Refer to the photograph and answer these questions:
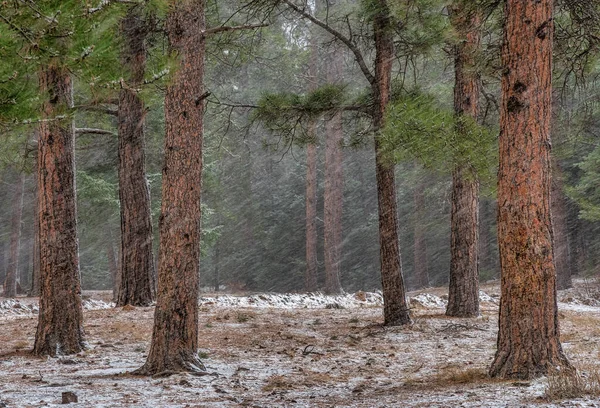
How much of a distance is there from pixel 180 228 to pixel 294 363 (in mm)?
2338

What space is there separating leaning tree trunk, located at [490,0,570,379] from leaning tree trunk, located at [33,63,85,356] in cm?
515

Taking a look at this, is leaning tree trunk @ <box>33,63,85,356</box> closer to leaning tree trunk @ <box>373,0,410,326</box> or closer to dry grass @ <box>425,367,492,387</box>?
dry grass @ <box>425,367,492,387</box>

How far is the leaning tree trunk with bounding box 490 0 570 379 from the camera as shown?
612 cm

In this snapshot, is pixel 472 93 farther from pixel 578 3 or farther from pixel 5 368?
pixel 5 368

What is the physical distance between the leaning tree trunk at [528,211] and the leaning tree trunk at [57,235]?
16.9ft

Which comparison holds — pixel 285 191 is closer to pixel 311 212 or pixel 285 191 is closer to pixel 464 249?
pixel 311 212

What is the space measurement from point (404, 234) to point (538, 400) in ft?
96.3

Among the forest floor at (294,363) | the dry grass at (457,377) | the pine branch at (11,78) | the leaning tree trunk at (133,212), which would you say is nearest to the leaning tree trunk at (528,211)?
the dry grass at (457,377)

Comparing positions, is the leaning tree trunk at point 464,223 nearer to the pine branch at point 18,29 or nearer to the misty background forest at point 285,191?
the misty background forest at point 285,191

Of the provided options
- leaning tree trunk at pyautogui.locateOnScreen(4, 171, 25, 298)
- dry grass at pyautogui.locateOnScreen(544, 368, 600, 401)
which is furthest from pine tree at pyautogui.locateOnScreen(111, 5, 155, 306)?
leaning tree trunk at pyautogui.locateOnScreen(4, 171, 25, 298)

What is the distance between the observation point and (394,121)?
8.88 meters

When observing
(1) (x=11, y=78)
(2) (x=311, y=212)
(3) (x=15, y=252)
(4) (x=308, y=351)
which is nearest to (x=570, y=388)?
(4) (x=308, y=351)

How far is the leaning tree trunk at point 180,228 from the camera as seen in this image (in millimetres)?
6691

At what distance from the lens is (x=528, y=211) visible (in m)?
6.14
